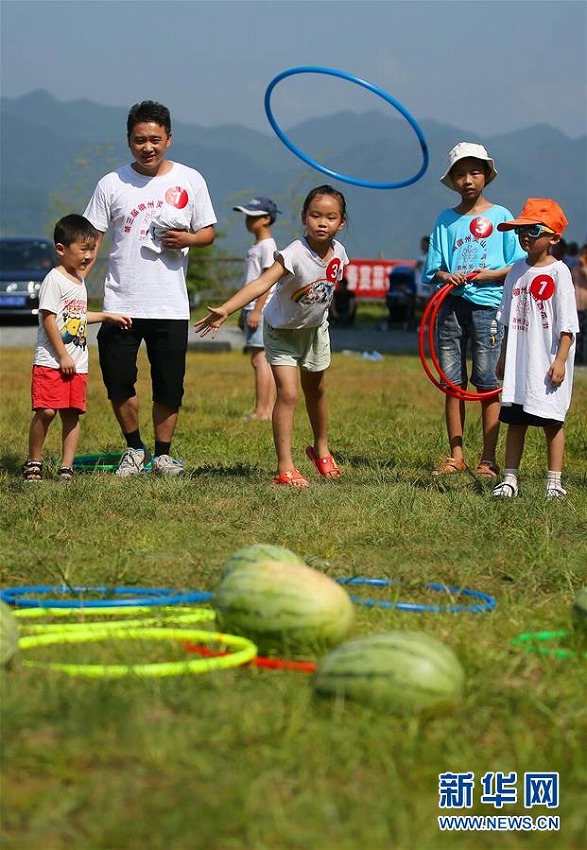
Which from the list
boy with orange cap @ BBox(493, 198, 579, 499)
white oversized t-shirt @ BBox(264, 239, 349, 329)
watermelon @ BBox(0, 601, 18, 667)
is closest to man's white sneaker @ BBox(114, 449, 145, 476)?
white oversized t-shirt @ BBox(264, 239, 349, 329)

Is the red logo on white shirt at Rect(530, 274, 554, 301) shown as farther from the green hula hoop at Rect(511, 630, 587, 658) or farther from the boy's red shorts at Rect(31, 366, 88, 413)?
the green hula hoop at Rect(511, 630, 587, 658)

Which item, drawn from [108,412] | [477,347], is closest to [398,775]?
[477,347]

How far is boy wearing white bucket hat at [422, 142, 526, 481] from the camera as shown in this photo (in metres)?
7.78

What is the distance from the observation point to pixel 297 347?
7598 mm

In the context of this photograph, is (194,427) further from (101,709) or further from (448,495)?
(101,709)

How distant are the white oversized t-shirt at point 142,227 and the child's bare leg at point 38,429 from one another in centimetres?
77

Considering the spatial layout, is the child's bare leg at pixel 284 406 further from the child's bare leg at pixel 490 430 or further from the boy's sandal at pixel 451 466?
the child's bare leg at pixel 490 430

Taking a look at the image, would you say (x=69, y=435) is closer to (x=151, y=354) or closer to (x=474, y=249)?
(x=151, y=354)

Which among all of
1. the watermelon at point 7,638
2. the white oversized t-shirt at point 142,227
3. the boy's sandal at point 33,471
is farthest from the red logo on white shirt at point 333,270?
the watermelon at point 7,638

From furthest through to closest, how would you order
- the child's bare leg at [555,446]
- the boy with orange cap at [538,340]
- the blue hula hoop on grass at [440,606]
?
1. the child's bare leg at [555,446]
2. the boy with orange cap at [538,340]
3. the blue hula hoop on grass at [440,606]

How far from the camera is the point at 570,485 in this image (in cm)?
733

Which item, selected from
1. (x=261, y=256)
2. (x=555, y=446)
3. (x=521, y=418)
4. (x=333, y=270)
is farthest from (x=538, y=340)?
(x=261, y=256)

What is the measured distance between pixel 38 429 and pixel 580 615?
417 centimetres

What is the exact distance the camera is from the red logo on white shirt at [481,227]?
7.81 meters
